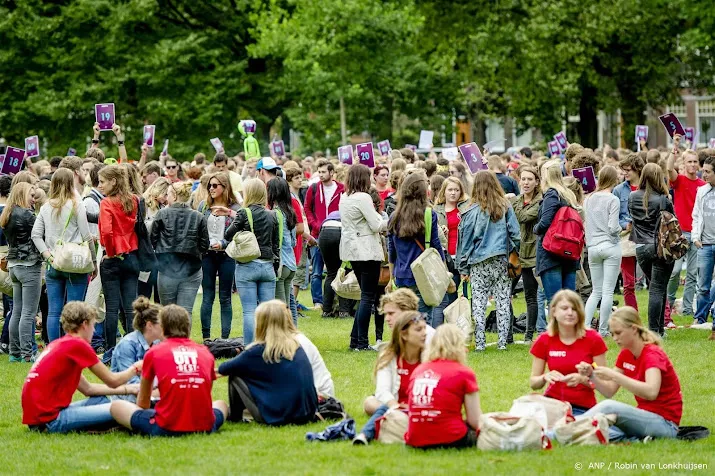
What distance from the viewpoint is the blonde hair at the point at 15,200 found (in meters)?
13.9

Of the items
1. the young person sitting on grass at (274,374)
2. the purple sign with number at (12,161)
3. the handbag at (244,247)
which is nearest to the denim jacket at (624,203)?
the handbag at (244,247)

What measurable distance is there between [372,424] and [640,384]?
1.99 metres

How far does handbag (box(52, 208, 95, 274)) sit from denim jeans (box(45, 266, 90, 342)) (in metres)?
0.20

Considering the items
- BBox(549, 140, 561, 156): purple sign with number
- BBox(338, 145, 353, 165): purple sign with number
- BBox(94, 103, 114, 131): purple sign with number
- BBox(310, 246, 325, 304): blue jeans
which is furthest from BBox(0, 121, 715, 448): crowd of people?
BBox(549, 140, 561, 156): purple sign with number

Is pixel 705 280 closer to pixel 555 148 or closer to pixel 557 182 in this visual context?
Answer: pixel 557 182

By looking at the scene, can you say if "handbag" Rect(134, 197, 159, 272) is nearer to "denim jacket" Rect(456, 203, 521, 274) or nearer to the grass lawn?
the grass lawn

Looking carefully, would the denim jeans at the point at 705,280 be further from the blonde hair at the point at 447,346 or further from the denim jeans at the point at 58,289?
the denim jeans at the point at 58,289

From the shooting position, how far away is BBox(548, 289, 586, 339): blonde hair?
986 cm

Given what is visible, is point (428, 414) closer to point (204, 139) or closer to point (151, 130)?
point (151, 130)

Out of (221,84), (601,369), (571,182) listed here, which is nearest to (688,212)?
(571,182)

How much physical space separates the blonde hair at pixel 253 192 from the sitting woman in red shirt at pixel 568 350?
185 inches

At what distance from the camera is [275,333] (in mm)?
10266

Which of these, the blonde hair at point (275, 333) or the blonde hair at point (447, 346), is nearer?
the blonde hair at point (447, 346)

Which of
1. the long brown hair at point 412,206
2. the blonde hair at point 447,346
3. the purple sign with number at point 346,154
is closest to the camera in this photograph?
the blonde hair at point 447,346
